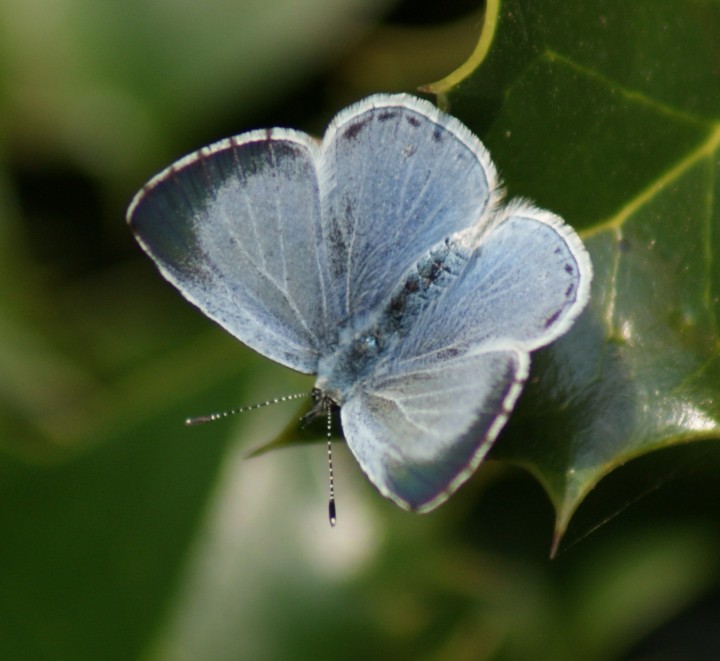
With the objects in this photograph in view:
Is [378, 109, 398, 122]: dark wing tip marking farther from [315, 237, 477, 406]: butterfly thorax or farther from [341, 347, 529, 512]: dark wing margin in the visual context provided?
[341, 347, 529, 512]: dark wing margin

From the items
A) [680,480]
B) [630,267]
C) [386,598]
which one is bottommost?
[386,598]

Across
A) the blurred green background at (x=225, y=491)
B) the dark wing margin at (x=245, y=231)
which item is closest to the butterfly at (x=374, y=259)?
the dark wing margin at (x=245, y=231)

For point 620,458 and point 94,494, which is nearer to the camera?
point 620,458

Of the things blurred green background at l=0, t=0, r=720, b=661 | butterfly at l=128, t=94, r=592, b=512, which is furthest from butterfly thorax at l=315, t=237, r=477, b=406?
blurred green background at l=0, t=0, r=720, b=661

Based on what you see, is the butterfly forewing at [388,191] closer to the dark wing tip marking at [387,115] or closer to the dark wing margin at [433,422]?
the dark wing tip marking at [387,115]

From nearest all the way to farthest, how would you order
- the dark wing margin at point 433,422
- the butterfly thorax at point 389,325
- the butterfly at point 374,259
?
the dark wing margin at point 433,422 → the butterfly at point 374,259 → the butterfly thorax at point 389,325

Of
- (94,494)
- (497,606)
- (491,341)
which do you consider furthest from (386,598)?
(491,341)

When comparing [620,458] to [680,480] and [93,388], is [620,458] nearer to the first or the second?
[680,480]
